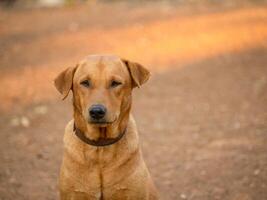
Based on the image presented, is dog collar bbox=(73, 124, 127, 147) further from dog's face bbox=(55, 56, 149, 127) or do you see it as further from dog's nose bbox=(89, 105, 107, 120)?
dog's nose bbox=(89, 105, 107, 120)

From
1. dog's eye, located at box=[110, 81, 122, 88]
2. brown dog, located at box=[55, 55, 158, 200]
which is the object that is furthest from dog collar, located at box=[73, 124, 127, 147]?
dog's eye, located at box=[110, 81, 122, 88]

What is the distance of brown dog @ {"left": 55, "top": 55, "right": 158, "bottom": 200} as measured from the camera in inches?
170

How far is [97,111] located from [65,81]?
497 mm

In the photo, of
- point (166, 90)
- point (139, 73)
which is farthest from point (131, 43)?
point (139, 73)

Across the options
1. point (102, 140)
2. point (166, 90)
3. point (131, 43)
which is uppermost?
point (102, 140)

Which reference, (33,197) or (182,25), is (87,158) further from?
(182,25)

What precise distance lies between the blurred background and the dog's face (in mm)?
1665

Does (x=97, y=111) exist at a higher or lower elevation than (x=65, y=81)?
lower

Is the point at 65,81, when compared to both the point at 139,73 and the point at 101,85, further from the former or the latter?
the point at 139,73

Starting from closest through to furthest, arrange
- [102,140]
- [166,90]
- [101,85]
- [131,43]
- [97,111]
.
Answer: [97,111], [101,85], [102,140], [166,90], [131,43]

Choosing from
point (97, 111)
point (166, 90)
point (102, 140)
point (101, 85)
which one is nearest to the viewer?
point (97, 111)

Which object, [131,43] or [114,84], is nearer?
[114,84]

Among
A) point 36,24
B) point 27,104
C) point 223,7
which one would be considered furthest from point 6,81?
point 223,7

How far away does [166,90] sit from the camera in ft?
30.5
